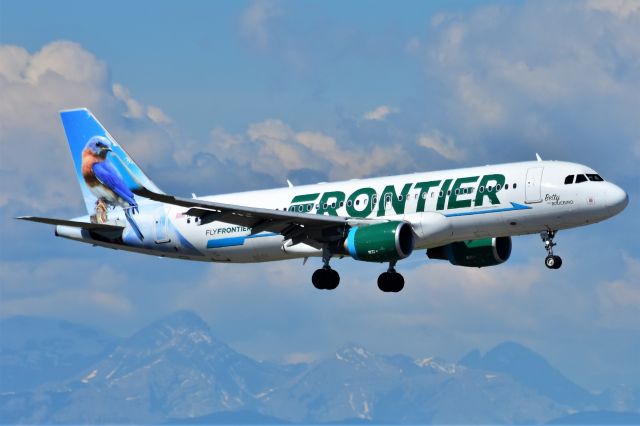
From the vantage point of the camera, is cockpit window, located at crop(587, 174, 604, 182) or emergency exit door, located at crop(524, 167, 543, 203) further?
cockpit window, located at crop(587, 174, 604, 182)

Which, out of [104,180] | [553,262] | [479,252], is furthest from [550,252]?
[104,180]

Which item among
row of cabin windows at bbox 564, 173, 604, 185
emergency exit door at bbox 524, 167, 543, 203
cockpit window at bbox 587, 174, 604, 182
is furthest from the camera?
cockpit window at bbox 587, 174, 604, 182

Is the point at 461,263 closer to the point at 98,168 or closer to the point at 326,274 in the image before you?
the point at 326,274

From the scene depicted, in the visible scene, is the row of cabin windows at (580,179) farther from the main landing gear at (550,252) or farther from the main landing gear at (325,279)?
the main landing gear at (325,279)

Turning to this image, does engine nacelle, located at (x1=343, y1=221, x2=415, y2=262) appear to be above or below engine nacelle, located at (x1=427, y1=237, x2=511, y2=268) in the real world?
below

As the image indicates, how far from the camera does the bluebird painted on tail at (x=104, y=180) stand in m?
83.2

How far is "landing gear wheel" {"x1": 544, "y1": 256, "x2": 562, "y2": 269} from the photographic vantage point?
231 ft

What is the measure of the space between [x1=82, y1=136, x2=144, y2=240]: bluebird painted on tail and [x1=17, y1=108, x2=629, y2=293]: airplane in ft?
0.30

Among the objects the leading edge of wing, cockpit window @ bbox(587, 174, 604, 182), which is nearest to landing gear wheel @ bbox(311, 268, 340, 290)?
the leading edge of wing

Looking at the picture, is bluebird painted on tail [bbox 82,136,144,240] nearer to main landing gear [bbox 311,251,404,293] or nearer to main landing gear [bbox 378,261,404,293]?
main landing gear [bbox 311,251,404,293]

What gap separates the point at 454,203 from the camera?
71062 millimetres

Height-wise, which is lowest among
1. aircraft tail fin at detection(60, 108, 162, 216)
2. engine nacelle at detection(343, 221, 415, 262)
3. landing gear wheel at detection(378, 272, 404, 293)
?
engine nacelle at detection(343, 221, 415, 262)

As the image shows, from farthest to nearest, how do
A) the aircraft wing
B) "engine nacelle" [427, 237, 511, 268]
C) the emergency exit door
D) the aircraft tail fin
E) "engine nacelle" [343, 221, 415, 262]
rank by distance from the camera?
the aircraft tail fin
"engine nacelle" [427, 237, 511, 268]
the aircraft wing
"engine nacelle" [343, 221, 415, 262]
the emergency exit door

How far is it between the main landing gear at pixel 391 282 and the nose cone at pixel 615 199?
13.1 metres
